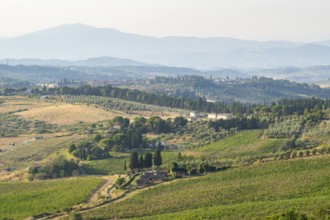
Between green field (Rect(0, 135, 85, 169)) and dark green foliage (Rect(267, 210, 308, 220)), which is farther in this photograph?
green field (Rect(0, 135, 85, 169))

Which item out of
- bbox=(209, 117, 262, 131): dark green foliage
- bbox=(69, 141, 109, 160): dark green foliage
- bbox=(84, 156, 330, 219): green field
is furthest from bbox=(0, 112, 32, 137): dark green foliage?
bbox=(84, 156, 330, 219): green field

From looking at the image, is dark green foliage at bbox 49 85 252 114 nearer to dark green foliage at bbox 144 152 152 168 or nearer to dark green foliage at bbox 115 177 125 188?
dark green foliage at bbox 144 152 152 168

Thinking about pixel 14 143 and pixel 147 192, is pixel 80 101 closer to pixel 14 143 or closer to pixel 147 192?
pixel 14 143

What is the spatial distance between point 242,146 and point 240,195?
69.9ft

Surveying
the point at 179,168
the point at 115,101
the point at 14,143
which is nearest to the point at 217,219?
the point at 179,168

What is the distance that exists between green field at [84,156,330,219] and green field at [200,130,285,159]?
10.9 meters

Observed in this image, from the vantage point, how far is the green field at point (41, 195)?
38.2m

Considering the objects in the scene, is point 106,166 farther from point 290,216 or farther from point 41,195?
point 290,216

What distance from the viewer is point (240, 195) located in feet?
119

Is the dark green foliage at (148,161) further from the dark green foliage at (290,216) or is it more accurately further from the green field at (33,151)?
the dark green foliage at (290,216)

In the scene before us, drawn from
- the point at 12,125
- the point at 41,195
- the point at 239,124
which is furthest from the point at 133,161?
the point at 12,125

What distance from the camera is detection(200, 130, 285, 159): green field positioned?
53.3 meters

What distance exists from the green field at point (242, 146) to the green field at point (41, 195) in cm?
1578

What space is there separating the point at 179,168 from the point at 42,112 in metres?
59.5
